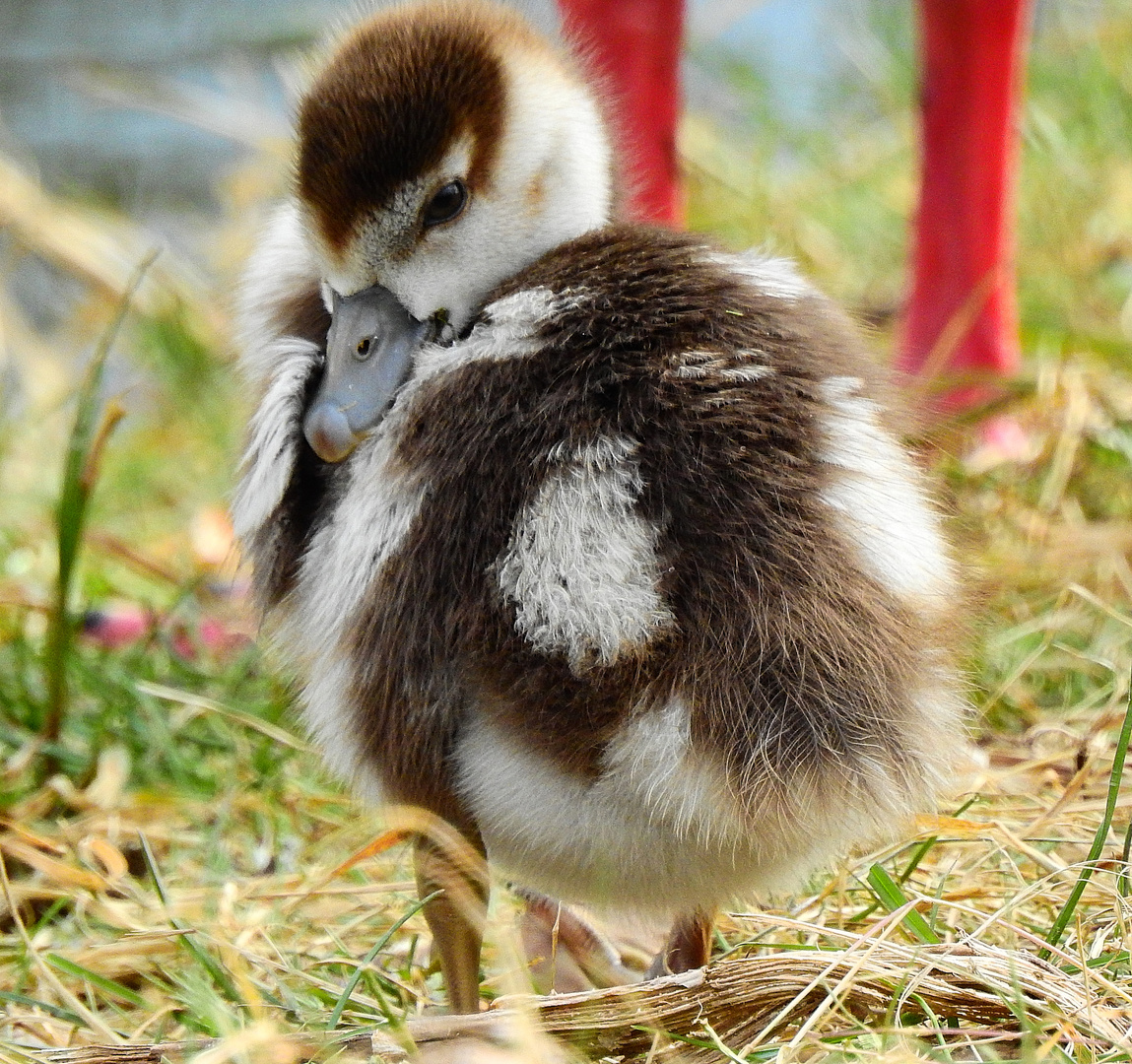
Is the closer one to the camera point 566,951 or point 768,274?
point 768,274

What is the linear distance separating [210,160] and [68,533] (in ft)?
13.7

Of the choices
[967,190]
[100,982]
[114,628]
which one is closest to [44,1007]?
[100,982]

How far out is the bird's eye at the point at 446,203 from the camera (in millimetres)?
1303

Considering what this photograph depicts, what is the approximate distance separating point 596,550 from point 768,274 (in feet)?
1.10

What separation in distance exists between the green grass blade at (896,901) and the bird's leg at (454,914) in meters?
0.34

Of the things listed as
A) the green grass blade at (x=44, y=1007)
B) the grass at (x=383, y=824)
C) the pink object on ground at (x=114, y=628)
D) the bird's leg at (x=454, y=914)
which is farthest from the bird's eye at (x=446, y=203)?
the pink object on ground at (x=114, y=628)

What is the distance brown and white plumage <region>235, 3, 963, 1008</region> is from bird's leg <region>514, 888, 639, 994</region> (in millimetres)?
186

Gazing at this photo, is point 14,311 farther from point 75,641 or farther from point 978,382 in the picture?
point 978,382

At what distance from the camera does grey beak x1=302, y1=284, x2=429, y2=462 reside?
1.22 metres

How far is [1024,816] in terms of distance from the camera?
63.5 inches

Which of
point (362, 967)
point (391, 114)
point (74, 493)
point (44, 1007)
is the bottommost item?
point (44, 1007)

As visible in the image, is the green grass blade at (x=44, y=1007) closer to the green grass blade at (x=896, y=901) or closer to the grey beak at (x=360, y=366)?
the grey beak at (x=360, y=366)

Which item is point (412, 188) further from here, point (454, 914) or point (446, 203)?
point (454, 914)

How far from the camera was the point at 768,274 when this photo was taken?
1.28m
